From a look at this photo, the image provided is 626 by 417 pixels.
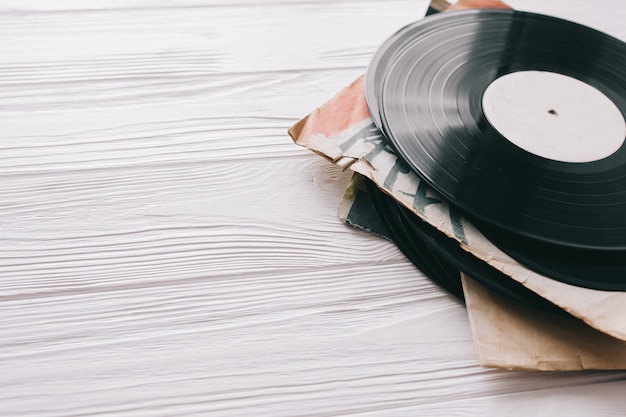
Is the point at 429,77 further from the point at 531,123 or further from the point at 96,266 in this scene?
the point at 96,266

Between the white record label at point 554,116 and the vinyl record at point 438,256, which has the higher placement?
the white record label at point 554,116

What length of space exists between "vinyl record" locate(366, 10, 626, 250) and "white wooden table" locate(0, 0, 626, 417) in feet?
0.31

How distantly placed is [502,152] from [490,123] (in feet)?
0.15

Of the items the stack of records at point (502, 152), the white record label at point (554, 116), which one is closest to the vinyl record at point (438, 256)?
the stack of records at point (502, 152)

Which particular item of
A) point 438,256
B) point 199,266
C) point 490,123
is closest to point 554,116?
point 490,123

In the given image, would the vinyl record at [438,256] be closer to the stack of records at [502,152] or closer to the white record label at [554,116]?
the stack of records at [502,152]

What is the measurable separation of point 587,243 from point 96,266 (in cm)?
42

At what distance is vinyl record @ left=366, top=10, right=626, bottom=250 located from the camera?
0.47 metres

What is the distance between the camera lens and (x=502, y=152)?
524 mm

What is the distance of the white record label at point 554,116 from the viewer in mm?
549

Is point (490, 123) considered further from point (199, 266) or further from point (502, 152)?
point (199, 266)

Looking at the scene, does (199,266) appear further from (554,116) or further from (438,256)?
(554,116)

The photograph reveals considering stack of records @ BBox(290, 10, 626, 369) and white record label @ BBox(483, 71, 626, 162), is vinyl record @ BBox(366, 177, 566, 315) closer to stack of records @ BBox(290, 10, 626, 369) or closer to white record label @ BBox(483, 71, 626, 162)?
stack of records @ BBox(290, 10, 626, 369)

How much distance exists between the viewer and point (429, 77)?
594mm
